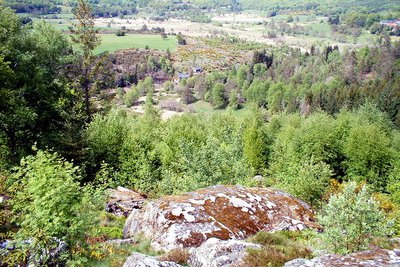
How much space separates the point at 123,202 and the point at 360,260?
1824 cm

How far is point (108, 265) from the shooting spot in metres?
12.5

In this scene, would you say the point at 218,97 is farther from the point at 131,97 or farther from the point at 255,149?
the point at 255,149

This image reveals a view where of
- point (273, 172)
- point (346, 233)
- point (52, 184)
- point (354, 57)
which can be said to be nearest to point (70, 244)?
point (52, 184)

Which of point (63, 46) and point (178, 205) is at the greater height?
point (63, 46)

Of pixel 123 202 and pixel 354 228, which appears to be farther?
pixel 123 202

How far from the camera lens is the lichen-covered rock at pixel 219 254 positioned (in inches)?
422

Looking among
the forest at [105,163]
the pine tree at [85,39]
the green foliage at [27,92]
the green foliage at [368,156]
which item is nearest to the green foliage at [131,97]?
the forest at [105,163]

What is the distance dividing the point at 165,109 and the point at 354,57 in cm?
11251

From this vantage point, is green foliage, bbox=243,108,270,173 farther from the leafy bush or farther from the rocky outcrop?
the leafy bush

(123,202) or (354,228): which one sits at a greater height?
(354,228)

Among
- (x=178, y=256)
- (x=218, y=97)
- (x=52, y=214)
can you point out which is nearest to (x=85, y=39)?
(x=52, y=214)

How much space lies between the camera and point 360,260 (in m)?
8.96

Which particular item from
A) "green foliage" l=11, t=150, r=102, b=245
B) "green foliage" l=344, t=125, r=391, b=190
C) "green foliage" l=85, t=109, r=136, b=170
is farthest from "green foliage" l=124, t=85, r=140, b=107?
"green foliage" l=11, t=150, r=102, b=245

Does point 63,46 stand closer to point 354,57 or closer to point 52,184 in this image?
point 52,184
